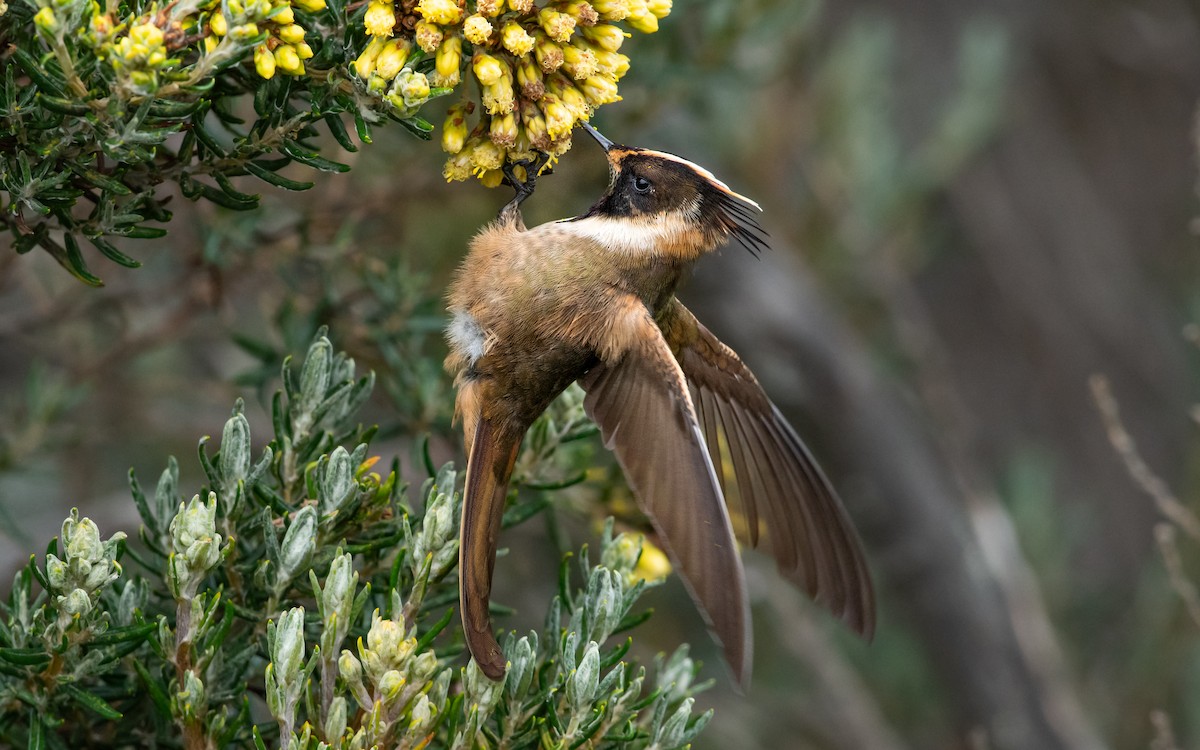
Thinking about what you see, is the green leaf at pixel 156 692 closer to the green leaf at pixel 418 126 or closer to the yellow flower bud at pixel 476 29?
the green leaf at pixel 418 126

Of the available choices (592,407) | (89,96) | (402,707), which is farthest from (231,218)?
(402,707)

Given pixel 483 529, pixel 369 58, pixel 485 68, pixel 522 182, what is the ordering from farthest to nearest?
pixel 522 182 → pixel 483 529 → pixel 485 68 → pixel 369 58

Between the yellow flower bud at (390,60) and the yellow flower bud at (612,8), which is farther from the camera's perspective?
the yellow flower bud at (612,8)

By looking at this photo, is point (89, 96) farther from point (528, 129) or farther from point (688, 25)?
point (688, 25)

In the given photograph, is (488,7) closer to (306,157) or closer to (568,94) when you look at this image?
(568,94)

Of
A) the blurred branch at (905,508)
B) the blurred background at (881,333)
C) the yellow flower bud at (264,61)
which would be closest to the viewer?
the yellow flower bud at (264,61)

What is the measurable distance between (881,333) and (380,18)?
4.48 meters

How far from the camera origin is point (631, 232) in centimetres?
264

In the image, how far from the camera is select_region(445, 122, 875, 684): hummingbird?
2.37 meters

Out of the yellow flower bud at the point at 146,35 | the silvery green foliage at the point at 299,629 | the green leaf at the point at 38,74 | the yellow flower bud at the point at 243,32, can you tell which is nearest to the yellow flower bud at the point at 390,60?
the yellow flower bud at the point at 243,32

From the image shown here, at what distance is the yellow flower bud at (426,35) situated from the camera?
1.67 metres

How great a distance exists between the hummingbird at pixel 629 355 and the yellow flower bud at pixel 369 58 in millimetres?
591

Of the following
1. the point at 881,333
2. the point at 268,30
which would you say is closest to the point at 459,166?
the point at 268,30

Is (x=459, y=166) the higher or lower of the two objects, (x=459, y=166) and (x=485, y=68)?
the lower
